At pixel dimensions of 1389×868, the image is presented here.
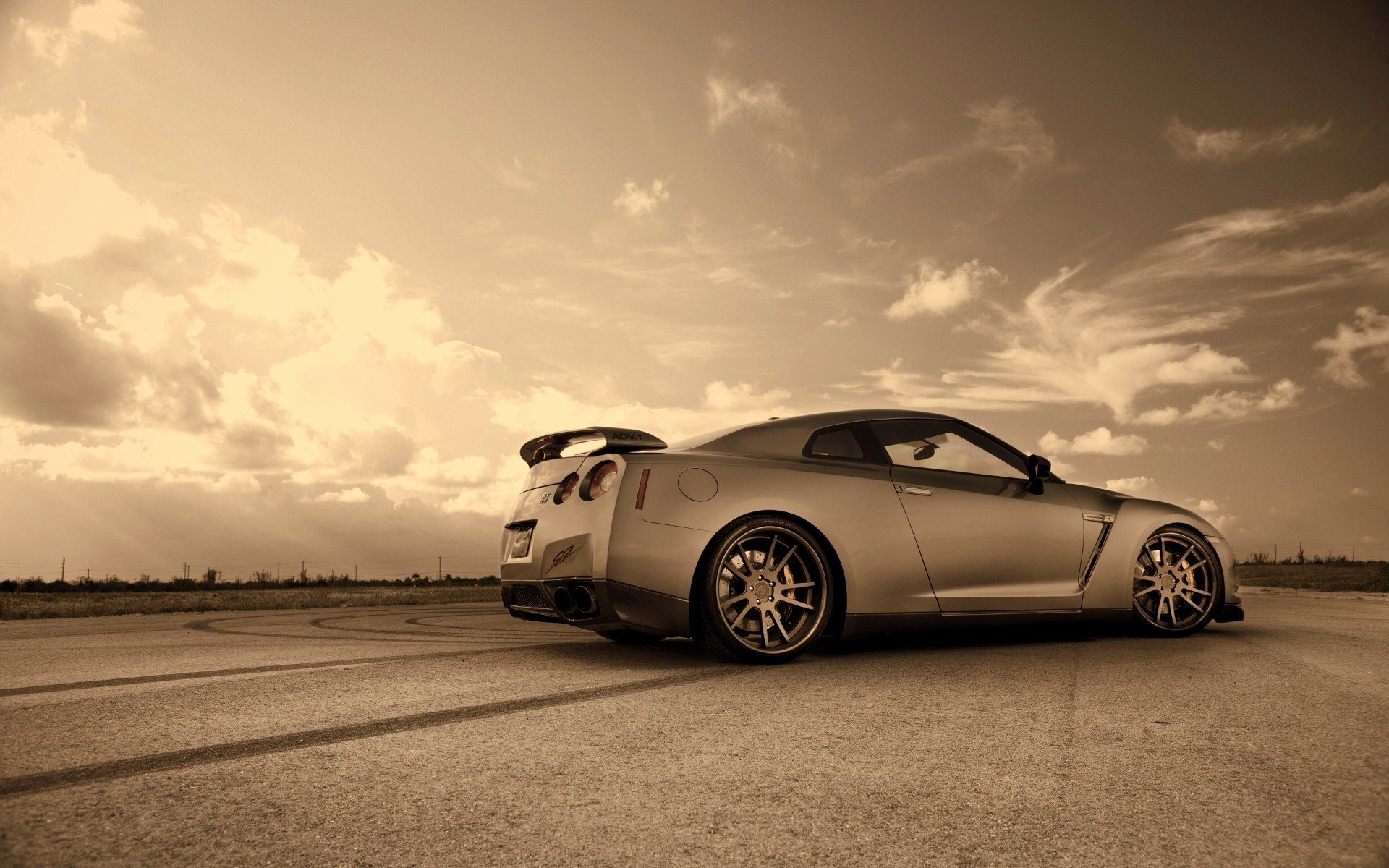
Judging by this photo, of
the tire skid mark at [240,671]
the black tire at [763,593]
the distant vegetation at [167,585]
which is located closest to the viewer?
the tire skid mark at [240,671]

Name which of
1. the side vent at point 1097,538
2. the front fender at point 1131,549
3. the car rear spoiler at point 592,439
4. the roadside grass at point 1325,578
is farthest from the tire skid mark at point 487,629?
the roadside grass at point 1325,578

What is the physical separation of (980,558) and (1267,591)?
12167mm

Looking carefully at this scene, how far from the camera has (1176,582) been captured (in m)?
6.57

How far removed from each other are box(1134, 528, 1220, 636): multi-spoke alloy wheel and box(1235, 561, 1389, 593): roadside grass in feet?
22.4

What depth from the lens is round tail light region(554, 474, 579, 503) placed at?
17.6 ft

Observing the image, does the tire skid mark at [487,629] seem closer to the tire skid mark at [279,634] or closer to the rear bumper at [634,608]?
the tire skid mark at [279,634]

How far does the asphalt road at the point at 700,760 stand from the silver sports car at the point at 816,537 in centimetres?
35

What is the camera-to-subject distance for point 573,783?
2.72 metres

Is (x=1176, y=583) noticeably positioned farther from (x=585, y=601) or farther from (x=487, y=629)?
(x=487, y=629)

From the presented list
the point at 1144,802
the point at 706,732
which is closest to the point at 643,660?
the point at 706,732

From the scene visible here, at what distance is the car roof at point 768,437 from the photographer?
18.0 feet

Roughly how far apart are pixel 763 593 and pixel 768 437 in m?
0.95

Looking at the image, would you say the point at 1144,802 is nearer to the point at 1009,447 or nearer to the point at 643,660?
the point at 643,660

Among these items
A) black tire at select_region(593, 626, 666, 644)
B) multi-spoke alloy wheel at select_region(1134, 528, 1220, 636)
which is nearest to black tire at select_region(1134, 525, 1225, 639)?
multi-spoke alloy wheel at select_region(1134, 528, 1220, 636)
